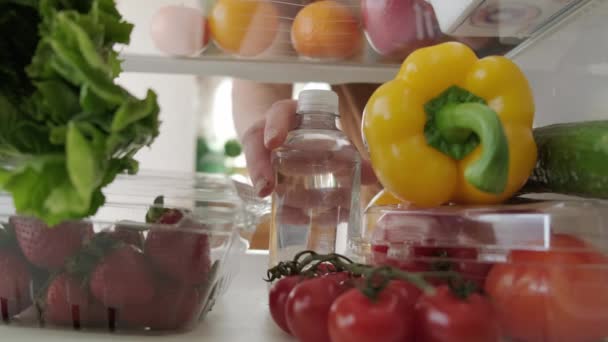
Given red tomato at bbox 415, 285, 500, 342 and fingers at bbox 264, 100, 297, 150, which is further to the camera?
fingers at bbox 264, 100, 297, 150

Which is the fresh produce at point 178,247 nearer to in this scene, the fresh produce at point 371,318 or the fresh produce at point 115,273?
the fresh produce at point 115,273

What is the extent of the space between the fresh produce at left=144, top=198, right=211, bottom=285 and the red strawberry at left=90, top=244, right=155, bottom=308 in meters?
0.01

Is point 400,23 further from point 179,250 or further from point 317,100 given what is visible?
point 179,250

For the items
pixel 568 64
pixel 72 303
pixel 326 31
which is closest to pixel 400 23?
pixel 326 31

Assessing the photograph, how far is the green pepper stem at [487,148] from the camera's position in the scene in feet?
1.32

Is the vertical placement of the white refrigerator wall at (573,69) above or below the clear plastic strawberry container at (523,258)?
above

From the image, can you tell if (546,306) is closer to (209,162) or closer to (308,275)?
(308,275)

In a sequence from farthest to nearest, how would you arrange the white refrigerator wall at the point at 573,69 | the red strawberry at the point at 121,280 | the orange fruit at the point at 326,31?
1. the orange fruit at the point at 326,31
2. the white refrigerator wall at the point at 573,69
3. the red strawberry at the point at 121,280

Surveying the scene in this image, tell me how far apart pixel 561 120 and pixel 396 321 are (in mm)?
464

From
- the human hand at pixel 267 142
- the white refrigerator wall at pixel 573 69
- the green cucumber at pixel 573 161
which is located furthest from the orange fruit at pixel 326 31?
the green cucumber at pixel 573 161

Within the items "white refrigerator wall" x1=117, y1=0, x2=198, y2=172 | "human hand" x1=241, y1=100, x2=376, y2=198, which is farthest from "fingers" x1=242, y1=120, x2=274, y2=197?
"white refrigerator wall" x1=117, y1=0, x2=198, y2=172

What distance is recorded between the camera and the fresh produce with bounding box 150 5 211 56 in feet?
2.86

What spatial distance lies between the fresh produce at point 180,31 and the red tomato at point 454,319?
0.66 metres

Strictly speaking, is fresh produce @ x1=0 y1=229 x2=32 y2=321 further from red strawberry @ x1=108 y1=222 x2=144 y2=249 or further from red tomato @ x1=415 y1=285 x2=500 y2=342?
red tomato @ x1=415 y1=285 x2=500 y2=342
